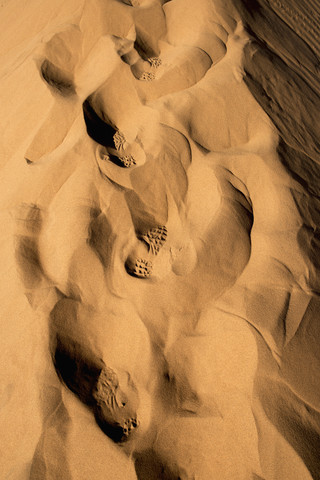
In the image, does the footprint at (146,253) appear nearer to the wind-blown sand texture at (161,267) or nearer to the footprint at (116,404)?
the wind-blown sand texture at (161,267)

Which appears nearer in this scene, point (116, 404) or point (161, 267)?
point (116, 404)

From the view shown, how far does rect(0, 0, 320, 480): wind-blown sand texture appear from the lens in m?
1.30

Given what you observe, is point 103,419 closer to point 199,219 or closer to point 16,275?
point 16,275

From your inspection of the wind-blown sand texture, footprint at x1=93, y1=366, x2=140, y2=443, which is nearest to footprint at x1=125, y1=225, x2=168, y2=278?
the wind-blown sand texture

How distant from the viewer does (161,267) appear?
5.08 ft

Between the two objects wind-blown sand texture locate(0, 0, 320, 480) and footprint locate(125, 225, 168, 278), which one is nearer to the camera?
wind-blown sand texture locate(0, 0, 320, 480)

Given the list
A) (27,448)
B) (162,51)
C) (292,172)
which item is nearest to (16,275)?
(27,448)

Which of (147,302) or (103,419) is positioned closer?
(103,419)

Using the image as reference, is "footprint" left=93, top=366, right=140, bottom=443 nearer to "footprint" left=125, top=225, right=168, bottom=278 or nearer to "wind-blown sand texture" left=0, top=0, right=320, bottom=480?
"wind-blown sand texture" left=0, top=0, right=320, bottom=480

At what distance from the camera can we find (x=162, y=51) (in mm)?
2266

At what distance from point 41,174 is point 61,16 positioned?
161 centimetres

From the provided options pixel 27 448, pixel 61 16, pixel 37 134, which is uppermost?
pixel 61 16

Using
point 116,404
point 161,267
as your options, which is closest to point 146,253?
point 161,267

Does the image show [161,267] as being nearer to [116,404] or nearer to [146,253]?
[146,253]
